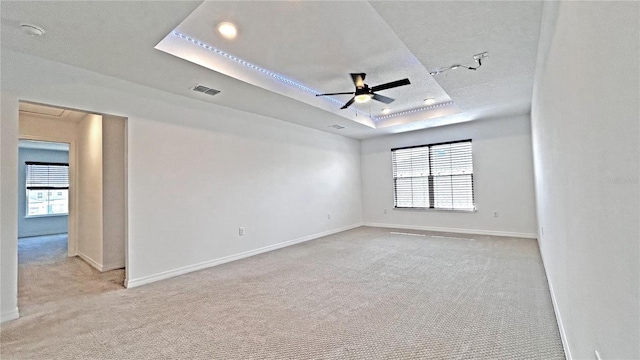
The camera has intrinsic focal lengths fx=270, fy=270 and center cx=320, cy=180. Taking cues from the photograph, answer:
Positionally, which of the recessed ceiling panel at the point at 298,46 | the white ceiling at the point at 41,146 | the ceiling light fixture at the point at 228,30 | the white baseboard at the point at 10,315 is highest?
the ceiling light fixture at the point at 228,30

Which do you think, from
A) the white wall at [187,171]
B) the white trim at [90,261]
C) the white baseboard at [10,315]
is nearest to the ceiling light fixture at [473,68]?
the white wall at [187,171]

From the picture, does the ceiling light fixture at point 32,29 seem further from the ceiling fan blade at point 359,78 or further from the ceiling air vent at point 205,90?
the ceiling fan blade at point 359,78

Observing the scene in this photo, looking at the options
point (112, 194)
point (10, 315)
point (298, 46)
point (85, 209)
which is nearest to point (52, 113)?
point (85, 209)

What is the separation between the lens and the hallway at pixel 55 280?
10.0 ft

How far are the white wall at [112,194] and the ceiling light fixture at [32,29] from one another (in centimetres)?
208

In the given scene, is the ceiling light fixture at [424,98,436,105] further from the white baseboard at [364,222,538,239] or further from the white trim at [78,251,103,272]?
the white trim at [78,251,103,272]

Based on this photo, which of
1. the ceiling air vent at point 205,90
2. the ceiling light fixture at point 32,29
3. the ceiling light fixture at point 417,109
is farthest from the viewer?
the ceiling light fixture at point 417,109

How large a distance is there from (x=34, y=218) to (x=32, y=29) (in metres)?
8.33

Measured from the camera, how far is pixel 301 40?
9.55 ft

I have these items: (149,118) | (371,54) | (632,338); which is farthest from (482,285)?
(149,118)

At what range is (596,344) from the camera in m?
1.14

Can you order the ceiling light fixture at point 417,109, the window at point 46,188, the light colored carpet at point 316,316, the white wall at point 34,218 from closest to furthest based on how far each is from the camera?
the light colored carpet at point 316,316 < the ceiling light fixture at point 417,109 < the white wall at point 34,218 < the window at point 46,188

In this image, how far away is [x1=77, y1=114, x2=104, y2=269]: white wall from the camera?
4.45 metres

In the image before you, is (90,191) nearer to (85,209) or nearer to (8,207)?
(85,209)
